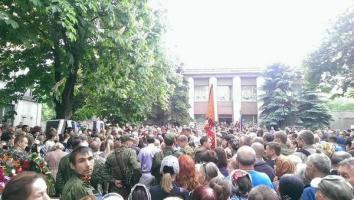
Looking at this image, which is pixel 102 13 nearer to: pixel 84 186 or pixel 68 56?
pixel 68 56

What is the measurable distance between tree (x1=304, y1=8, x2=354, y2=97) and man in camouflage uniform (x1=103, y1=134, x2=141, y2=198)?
16.8 m

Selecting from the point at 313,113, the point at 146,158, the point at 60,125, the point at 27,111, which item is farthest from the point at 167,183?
the point at 27,111

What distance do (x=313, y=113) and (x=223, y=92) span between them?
1725 centimetres

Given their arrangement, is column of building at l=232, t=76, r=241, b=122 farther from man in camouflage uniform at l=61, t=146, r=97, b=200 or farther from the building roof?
man in camouflage uniform at l=61, t=146, r=97, b=200

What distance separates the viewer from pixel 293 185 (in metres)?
4.63

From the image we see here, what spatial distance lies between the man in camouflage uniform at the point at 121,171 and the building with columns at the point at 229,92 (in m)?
41.5

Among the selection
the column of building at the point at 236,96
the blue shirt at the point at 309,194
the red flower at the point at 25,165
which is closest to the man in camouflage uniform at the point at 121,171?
the red flower at the point at 25,165

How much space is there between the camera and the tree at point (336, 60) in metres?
20.7

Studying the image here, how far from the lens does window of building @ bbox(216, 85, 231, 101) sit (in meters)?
50.0

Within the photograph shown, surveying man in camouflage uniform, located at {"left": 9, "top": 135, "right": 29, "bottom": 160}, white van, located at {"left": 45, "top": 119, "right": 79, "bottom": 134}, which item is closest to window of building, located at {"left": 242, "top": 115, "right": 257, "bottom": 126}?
white van, located at {"left": 45, "top": 119, "right": 79, "bottom": 134}

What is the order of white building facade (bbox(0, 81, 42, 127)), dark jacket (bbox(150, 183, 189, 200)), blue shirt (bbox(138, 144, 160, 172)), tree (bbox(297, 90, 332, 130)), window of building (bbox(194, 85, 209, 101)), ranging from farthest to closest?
window of building (bbox(194, 85, 209, 101)), tree (bbox(297, 90, 332, 130)), white building facade (bbox(0, 81, 42, 127)), blue shirt (bbox(138, 144, 160, 172)), dark jacket (bbox(150, 183, 189, 200))

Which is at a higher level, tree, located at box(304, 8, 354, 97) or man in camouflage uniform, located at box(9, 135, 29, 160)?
tree, located at box(304, 8, 354, 97)

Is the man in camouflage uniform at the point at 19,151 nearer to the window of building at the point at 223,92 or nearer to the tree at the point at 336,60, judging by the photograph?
the tree at the point at 336,60

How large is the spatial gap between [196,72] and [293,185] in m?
45.7
